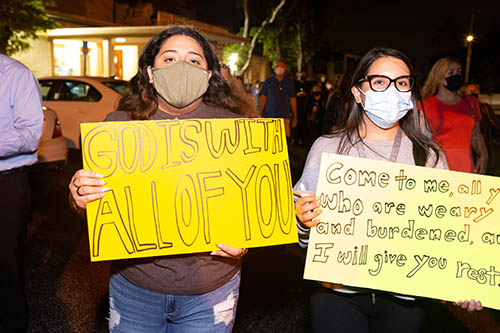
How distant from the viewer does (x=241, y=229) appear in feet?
6.85

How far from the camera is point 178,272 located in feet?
6.83

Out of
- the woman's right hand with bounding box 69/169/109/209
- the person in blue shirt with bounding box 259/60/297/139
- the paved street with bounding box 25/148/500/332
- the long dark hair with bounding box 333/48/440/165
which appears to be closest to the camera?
the woman's right hand with bounding box 69/169/109/209

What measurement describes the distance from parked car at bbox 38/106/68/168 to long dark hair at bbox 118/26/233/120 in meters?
5.53

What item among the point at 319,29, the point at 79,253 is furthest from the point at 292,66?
the point at 79,253

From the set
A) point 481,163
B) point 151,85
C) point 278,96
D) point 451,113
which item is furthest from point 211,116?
point 278,96

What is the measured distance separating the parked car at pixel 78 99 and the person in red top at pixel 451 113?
24.6 feet

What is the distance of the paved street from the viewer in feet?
12.9

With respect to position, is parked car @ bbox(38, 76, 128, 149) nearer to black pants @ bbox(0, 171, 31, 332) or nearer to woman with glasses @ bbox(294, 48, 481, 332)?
black pants @ bbox(0, 171, 31, 332)

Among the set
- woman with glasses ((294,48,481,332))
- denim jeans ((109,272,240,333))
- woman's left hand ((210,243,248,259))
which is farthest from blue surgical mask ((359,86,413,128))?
denim jeans ((109,272,240,333))

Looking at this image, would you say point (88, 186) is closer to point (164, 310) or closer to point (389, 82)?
point (164, 310)

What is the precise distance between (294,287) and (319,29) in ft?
121

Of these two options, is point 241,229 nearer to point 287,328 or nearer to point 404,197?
point 404,197

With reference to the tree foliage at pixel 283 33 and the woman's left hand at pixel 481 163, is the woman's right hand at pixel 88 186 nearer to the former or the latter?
the woman's left hand at pixel 481 163

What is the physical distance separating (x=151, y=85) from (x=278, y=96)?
7742 mm
